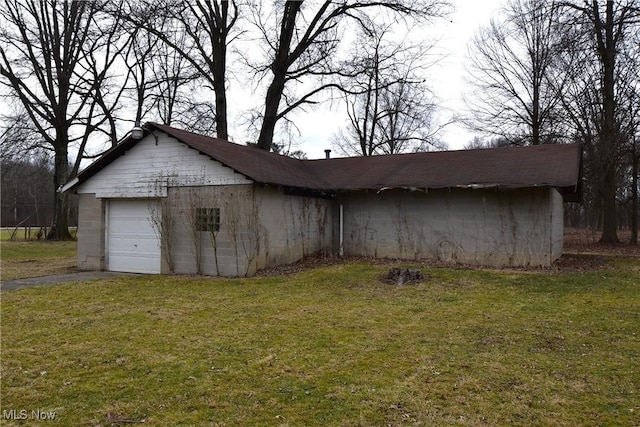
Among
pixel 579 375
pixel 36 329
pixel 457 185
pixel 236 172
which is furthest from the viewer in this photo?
pixel 457 185

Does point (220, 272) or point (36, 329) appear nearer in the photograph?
point (36, 329)

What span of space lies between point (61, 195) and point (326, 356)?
2474 centimetres

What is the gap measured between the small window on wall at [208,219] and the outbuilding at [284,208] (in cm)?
3

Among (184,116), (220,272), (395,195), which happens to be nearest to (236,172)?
(220,272)

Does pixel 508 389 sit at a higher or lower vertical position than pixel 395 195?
lower

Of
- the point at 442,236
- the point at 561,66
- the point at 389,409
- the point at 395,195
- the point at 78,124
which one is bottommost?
the point at 389,409

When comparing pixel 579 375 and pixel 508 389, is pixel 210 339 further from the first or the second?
pixel 579 375

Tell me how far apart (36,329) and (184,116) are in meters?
20.9

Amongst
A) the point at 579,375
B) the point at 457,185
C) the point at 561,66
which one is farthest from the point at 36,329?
the point at 561,66

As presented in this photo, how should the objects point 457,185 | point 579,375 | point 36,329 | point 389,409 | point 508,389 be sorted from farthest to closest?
point 457,185 < point 36,329 < point 579,375 < point 508,389 < point 389,409

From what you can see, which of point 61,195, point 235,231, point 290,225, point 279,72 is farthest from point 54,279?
point 61,195

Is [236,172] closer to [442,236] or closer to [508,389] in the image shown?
[442,236]

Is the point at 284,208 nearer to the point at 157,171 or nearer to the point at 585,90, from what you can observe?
the point at 157,171

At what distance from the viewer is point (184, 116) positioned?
25609 millimetres
